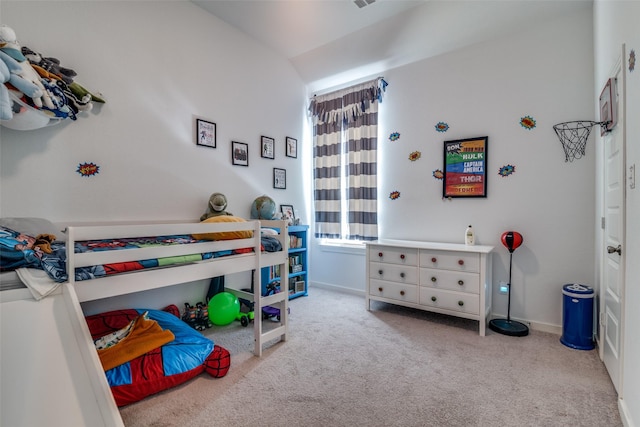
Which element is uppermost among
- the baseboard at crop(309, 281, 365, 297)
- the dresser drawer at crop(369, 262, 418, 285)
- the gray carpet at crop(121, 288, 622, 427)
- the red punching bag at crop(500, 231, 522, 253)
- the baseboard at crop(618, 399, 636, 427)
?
the red punching bag at crop(500, 231, 522, 253)

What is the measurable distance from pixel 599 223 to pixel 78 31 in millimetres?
4217

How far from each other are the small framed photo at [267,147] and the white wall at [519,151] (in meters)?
1.54

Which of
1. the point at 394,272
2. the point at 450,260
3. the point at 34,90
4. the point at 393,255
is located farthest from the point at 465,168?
the point at 34,90

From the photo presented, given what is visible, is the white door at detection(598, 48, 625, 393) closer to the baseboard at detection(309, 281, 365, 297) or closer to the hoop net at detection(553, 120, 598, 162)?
the hoop net at detection(553, 120, 598, 162)

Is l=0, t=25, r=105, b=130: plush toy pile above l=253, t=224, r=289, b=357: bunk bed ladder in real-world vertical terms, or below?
above

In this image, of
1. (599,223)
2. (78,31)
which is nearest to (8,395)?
(78,31)

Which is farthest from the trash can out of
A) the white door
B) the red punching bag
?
the red punching bag

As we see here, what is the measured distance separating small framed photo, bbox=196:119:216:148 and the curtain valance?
5.17ft

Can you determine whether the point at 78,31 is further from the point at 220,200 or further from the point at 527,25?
the point at 527,25

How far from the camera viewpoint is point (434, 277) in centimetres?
285

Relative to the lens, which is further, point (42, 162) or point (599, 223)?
point (599, 223)

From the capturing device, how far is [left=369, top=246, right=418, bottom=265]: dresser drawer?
9.74 feet

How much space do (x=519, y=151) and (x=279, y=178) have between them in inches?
101

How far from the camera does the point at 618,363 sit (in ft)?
5.54
